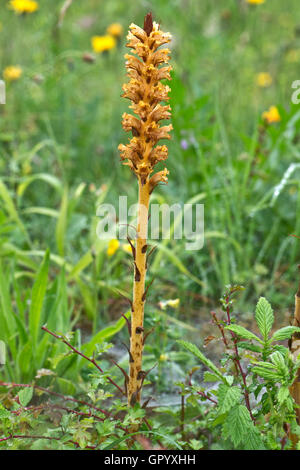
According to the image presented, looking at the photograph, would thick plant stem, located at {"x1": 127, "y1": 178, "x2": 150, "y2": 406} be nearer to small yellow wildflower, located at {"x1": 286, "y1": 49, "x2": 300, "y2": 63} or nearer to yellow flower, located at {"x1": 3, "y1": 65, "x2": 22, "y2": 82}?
yellow flower, located at {"x1": 3, "y1": 65, "x2": 22, "y2": 82}

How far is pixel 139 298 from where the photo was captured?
1.32 m

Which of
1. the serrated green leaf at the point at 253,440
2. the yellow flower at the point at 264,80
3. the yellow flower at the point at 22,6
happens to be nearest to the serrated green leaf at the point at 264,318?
the serrated green leaf at the point at 253,440

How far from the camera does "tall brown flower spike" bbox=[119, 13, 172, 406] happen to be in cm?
119

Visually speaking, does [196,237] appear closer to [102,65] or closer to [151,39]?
[151,39]

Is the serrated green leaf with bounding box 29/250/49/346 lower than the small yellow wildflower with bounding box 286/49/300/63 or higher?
lower

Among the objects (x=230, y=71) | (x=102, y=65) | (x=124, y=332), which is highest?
(x=102, y=65)

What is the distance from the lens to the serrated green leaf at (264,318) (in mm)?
1278

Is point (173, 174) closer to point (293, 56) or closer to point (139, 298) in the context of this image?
point (293, 56)

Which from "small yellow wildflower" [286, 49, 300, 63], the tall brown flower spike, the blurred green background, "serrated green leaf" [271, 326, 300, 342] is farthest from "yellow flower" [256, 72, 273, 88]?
"serrated green leaf" [271, 326, 300, 342]

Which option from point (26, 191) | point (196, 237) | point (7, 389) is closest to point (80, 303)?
point (196, 237)

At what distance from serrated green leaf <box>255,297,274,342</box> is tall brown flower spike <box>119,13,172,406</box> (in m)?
0.27

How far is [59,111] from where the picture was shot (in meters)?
3.84

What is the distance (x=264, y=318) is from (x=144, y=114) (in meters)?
0.54
